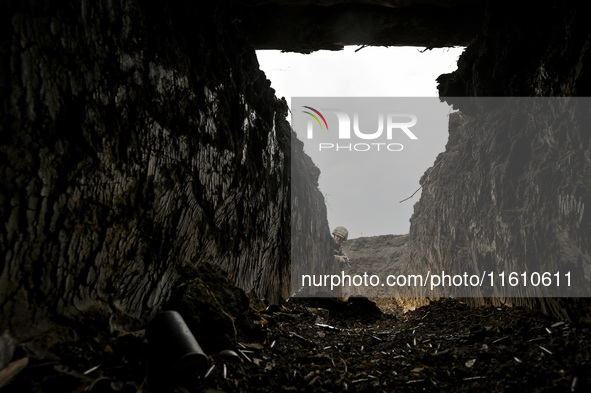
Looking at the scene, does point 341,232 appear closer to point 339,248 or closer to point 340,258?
point 339,248

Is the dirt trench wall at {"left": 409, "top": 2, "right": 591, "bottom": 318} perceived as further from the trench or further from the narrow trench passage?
the narrow trench passage

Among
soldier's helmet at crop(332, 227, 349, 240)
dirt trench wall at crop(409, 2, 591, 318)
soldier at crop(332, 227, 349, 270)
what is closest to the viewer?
dirt trench wall at crop(409, 2, 591, 318)

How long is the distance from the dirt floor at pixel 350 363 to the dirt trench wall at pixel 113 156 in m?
0.33

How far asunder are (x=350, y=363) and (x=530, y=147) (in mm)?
3521

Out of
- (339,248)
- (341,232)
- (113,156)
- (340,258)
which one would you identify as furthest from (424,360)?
(341,232)

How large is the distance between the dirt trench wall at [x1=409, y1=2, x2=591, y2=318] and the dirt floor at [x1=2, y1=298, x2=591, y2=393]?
2.50ft

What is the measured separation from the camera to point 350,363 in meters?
2.93

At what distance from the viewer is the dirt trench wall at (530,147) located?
317cm

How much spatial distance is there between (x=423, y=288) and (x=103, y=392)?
9.76 m

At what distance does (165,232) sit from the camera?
2.83 meters

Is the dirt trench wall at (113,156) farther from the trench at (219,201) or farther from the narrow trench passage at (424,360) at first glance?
the narrow trench passage at (424,360)

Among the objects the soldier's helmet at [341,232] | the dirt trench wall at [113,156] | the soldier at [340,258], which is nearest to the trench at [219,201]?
the dirt trench wall at [113,156]

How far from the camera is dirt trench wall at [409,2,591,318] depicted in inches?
125

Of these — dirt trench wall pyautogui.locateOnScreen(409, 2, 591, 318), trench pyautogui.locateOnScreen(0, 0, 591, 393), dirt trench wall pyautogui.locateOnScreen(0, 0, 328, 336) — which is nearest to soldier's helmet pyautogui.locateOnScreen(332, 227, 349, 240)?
dirt trench wall pyautogui.locateOnScreen(409, 2, 591, 318)
